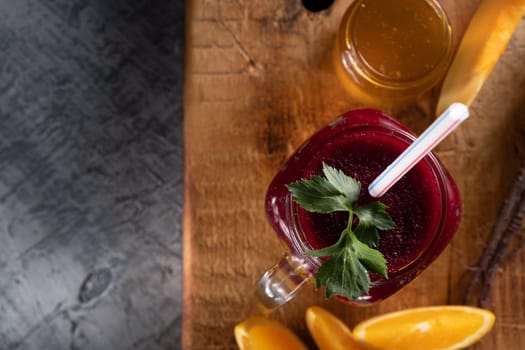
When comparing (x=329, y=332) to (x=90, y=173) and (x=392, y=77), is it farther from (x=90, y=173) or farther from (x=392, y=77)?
(x=90, y=173)

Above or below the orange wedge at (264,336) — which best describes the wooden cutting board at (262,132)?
above

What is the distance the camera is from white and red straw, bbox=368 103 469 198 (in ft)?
1.61

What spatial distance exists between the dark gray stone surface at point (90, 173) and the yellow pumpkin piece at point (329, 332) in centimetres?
39

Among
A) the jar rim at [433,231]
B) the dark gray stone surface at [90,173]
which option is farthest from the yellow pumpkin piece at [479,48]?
the dark gray stone surface at [90,173]

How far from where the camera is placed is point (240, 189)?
771 millimetres

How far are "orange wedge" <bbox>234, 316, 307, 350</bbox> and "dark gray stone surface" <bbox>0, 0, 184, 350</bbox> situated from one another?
35 cm

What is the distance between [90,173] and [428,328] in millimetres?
667

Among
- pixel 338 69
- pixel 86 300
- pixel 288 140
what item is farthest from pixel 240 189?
pixel 86 300

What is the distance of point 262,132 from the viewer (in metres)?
0.77

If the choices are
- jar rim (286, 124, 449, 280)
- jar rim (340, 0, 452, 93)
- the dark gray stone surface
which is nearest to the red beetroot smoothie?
jar rim (286, 124, 449, 280)

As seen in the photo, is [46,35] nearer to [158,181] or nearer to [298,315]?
[158,181]

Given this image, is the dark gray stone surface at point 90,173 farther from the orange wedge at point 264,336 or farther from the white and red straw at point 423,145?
the white and red straw at point 423,145

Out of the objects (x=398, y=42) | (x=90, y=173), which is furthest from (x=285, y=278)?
(x=90, y=173)

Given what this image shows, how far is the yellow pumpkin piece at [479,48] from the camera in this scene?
71cm
